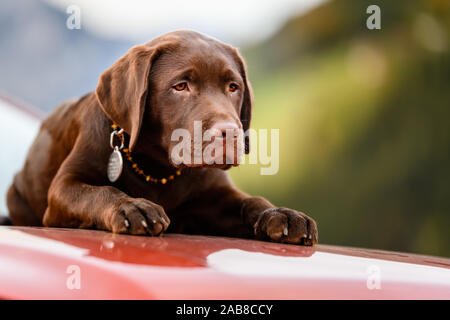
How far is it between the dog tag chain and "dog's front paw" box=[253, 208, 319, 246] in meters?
0.72

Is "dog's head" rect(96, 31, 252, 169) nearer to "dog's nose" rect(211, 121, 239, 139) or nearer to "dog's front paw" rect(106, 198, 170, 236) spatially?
"dog's nose" rect(211, 121, 239, 139)

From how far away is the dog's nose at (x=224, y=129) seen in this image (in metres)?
2.24

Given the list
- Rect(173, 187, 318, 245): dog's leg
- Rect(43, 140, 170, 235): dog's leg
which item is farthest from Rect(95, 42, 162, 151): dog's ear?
Rect(173, 187, 318, 245): dog's leg

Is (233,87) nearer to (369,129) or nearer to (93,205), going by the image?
(93,205)

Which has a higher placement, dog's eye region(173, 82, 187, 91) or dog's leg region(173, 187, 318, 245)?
dog's eye region(173, 82, 187, 91)

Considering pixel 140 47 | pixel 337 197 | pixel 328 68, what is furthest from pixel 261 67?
pixel 140 47

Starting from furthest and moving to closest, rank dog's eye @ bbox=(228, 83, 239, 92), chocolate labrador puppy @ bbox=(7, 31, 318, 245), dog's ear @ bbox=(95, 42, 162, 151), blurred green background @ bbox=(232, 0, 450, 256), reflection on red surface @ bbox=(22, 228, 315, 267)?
blurred green background @ bbox=(232, 0, 450, 256), dog's eye @ bbox=(228, 83, 239, 92), dog's ear @ bbox=(95, 42, 162, 151), chocolate labrador puppy @ bbox=(7, 31, 318, 245), reflection on red surface @ bbox=(22, 228, 315, 267)

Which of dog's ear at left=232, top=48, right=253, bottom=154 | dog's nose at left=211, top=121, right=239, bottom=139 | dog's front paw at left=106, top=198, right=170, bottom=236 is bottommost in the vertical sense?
dog's front paw at left=106, top=198, right=170, bottom=236

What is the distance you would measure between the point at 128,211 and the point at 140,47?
100 centimetres

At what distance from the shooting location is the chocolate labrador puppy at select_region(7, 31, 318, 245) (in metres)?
2.41

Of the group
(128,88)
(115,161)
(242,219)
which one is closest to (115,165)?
(115,161)

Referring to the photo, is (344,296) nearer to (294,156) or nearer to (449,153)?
(449,153)

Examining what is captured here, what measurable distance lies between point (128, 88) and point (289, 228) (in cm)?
97
